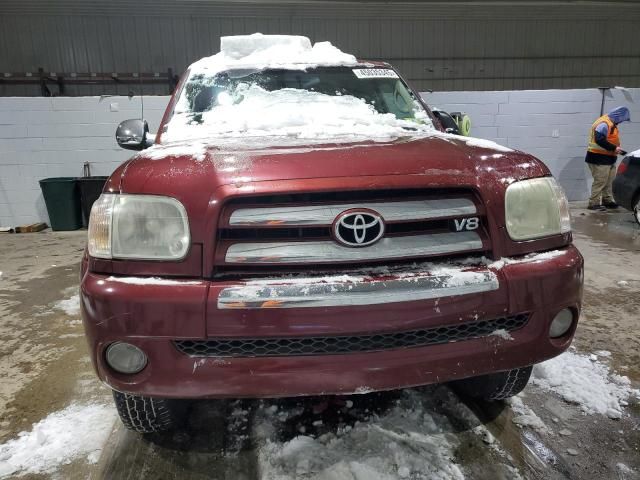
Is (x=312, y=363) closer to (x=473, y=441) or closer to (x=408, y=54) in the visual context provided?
(x=473, y=441)

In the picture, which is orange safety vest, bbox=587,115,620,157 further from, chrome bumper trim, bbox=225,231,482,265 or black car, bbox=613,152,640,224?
chrome bumper trim, bbox=225,231,482,265

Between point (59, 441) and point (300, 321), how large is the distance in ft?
4.64

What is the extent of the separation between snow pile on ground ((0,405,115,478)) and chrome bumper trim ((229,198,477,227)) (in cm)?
130

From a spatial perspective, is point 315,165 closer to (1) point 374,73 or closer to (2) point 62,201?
(1) point 374,73

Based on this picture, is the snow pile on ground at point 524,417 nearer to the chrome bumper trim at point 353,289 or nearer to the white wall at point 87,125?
the chrome bumper trim at point 353,289

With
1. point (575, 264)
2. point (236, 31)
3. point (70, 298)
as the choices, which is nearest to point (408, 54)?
point (236, 31)

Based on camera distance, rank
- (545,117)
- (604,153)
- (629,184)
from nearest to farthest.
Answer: (629,184)
(604,153)
(545,117)

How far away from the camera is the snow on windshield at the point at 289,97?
7.83ft

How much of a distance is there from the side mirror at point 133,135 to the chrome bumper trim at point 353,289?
1.72 m

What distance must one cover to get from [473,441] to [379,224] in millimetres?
1107

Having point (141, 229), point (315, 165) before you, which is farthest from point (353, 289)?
point (141, 229)

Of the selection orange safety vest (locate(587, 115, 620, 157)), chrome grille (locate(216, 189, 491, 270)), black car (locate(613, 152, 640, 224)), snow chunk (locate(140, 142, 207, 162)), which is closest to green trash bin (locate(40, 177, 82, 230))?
snow chunk (locate(140, 142, 207, 162))

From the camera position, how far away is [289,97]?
2.78m

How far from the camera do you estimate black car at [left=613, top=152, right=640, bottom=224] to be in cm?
611
